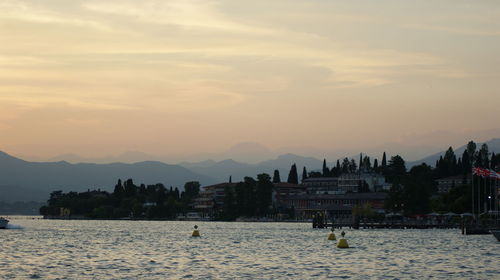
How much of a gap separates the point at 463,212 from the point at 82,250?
4653 inches

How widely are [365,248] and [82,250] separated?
3089 centimetres

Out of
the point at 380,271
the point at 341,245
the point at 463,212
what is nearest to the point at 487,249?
the point at 341,245

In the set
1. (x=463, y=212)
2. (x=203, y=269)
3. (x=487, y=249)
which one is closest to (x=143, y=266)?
(x=203, y=269)

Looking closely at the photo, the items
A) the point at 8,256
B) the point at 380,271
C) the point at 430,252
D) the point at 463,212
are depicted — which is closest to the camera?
the point at 380,271

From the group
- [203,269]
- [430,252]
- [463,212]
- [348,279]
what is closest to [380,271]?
[348,279]

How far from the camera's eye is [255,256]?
272ft

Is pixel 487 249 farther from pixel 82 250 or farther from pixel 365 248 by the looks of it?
pixel 82 250

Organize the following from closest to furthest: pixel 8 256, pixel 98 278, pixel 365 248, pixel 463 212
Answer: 1. pixel 98 278
2. pixel 8 256
3. pixel 365 248
4. pixel 463 212

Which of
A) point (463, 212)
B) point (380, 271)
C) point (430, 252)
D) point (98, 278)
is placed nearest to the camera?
point (98, 278)

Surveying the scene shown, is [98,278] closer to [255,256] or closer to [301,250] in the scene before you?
[255,256]

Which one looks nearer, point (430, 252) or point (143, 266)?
point (143, 266)

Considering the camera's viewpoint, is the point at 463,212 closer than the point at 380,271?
No

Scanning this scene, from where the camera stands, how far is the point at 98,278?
5797 centimetres

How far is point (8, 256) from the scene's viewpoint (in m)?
80.0
